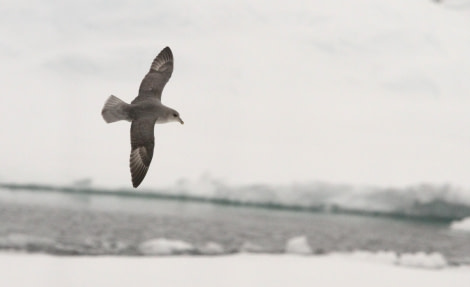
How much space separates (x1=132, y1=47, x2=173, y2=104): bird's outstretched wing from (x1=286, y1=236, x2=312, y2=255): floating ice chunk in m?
5.40

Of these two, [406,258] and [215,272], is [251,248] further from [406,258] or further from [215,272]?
[406,258]

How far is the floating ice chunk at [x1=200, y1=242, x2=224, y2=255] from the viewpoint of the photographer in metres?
9.91

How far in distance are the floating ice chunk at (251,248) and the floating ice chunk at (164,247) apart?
857 millimetres

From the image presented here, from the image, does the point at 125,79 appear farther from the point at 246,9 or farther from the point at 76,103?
the point at 246,9

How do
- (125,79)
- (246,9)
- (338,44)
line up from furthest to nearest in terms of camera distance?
1. (246,9)
2. (338,44)
3. (125,79)

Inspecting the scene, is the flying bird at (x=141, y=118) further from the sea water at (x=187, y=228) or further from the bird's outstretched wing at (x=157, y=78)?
the sea water at (x=187, y=228)

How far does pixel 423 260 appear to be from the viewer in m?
10.2

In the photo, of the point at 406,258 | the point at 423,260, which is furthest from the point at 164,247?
the point at 423,260

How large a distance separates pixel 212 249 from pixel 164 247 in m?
0.78

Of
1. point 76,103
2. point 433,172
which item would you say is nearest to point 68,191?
point 76,103

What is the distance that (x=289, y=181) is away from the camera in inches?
497

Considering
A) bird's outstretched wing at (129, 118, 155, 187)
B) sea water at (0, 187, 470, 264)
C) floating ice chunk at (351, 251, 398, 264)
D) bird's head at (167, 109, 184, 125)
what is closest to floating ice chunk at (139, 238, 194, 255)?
sea water at (0, 187, 470, 264)

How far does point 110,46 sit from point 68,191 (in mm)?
6801

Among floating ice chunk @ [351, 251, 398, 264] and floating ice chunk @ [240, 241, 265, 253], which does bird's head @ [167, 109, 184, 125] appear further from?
floating ice chunk @ [351, 251, 398, 264]
